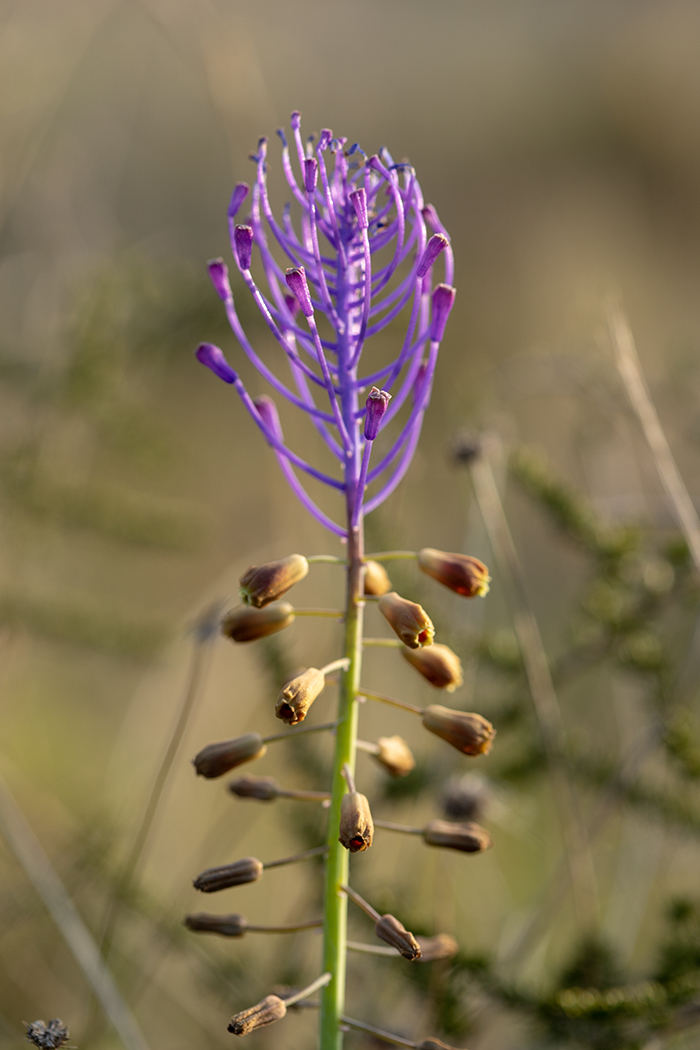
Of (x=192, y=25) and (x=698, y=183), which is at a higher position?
(x=698, y=183)

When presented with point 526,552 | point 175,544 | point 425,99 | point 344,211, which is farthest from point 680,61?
point 344,211

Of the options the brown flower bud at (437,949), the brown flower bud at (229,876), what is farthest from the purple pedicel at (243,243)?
the brown flower bud at (437,949)

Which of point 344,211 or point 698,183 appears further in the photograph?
point 698,183

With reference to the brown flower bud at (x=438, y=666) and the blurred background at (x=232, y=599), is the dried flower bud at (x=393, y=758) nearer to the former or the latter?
the brown flower bud at (x=438, y=666)

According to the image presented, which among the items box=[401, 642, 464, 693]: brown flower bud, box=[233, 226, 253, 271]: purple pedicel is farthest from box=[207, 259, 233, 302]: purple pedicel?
box=[401, 642, 464, 693]: brown flower bud

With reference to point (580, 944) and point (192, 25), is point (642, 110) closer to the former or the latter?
point (192, 25)

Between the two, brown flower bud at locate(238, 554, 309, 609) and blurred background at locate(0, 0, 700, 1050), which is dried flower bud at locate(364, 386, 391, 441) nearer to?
brown flower bud at locate(238, 554, 309, 609)

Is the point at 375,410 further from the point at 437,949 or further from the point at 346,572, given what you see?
the point at 437,949
